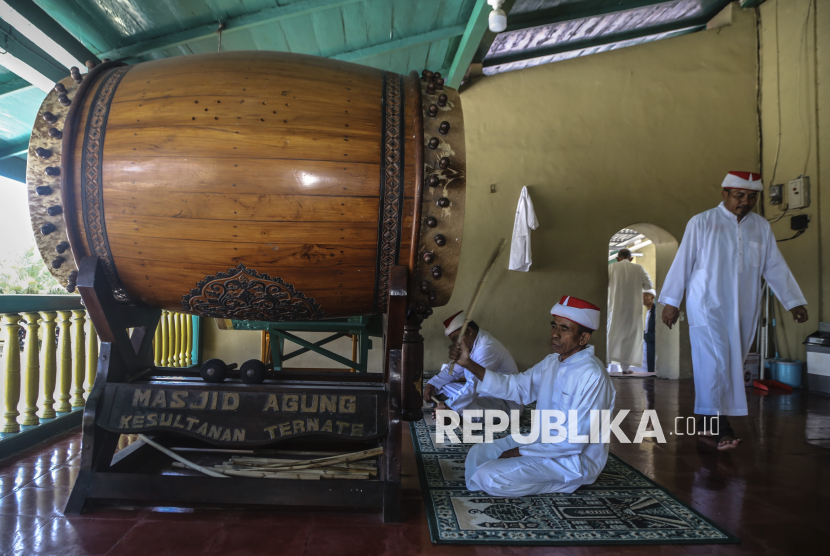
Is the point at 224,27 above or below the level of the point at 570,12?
below

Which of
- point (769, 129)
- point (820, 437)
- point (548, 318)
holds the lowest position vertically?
point (820, 437)

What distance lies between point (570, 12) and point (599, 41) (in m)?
0.86

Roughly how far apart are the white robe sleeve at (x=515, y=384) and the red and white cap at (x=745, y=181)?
61.7 inches

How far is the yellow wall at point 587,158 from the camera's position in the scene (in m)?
5.12

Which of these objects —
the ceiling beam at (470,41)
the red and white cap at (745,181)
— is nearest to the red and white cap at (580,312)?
the red and white cap at (745,181)

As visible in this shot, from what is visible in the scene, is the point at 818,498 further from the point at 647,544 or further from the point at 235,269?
the point at 235,269

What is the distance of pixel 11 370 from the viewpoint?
230 cm

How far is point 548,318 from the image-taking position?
511 cm

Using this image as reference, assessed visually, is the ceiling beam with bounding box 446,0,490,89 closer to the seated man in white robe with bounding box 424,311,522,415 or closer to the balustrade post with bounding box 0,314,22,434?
the seated man in white robe with bounding box 424,311,522,415

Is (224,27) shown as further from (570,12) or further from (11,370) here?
(570,12)

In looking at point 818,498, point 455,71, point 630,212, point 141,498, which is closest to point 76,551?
point 141,498

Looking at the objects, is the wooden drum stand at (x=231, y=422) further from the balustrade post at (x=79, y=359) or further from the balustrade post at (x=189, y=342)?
the balustrade post at (x=189, y=342)

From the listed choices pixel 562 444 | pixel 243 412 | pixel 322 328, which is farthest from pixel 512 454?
pixel 322 328

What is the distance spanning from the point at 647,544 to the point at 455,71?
13.0 feet
